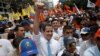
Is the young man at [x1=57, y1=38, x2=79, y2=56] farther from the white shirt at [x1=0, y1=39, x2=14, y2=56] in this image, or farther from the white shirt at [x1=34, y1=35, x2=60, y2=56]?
the white shirt at [x1=0, y1=39, x2=14, y2=56]

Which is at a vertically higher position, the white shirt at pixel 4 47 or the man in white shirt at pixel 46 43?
the man in white shirt at pixel 46 43

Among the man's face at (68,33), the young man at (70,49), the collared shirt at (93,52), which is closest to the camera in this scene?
the collared shirt at (93,52)

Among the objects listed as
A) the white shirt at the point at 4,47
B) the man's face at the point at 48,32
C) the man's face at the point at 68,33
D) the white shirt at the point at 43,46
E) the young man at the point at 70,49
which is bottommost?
the white shirt at the point at 4,47

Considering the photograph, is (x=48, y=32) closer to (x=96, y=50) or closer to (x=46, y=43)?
(x=46, y=43)

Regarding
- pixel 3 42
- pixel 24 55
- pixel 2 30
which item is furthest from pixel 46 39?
pixel 2 30

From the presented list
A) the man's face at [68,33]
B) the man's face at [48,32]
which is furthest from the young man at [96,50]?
the man's face at [68,33]

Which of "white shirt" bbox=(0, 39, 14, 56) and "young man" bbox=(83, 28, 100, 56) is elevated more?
"young man" bbox=(83, 28, 100, 56)

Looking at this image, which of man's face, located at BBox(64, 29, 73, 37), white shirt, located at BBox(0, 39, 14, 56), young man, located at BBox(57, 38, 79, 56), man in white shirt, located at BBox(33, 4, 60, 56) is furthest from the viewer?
white shirt, located at BBox(0, 39, 14, 56)

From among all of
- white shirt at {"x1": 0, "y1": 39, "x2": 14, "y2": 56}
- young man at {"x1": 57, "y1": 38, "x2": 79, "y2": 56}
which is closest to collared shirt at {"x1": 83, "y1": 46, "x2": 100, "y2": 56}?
young man at {"x1": 57, "y1": 38, "x2": 79, "y2": 56}

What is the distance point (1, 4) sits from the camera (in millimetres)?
41844

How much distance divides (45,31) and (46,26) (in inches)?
3.6

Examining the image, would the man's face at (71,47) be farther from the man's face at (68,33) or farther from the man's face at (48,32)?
the man's face at (68,33)

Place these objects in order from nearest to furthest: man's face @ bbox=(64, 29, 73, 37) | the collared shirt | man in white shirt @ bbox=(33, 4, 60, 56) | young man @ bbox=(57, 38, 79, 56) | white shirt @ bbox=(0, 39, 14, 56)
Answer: the collared shirt
young man @ bbox=(57, 38, 79, 56)
man in white shirt @ bbox=(33, 4, 60, 56)
man's face @ bbox=(64, 29, 73, 37)
white shirt @ bbox=(0, 39, 14, 56)

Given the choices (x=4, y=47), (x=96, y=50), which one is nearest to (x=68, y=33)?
(x=4, y=47)
